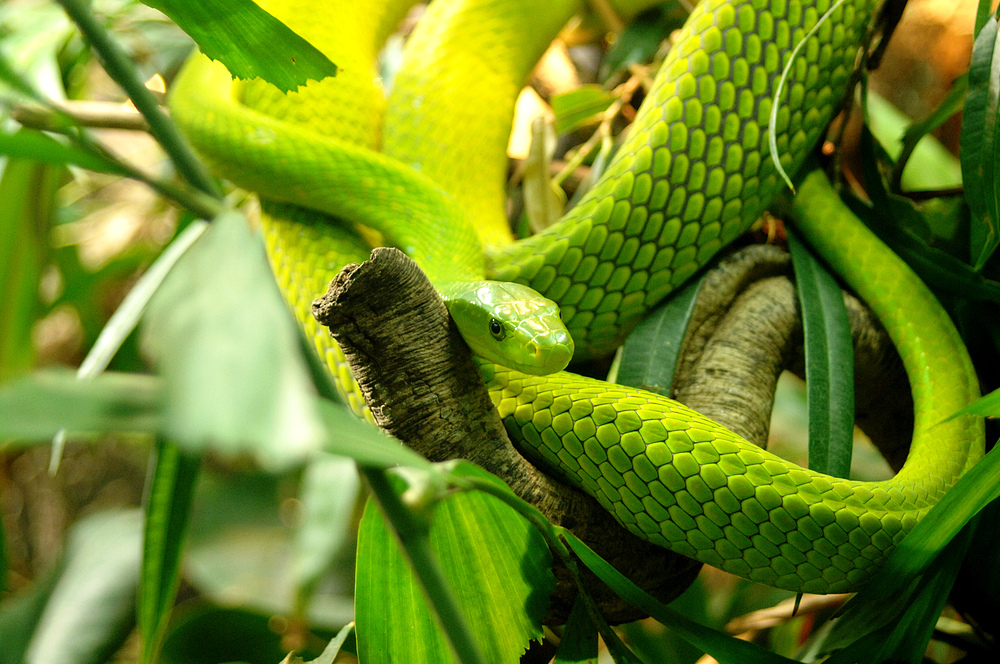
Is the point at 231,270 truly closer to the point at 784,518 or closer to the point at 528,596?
the point at 528,596

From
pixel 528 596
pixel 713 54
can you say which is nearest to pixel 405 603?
pixel 528 596

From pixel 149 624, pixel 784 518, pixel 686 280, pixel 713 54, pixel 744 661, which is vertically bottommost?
pixel 149 624

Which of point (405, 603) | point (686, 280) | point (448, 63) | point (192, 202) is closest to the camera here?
point (192, 202)

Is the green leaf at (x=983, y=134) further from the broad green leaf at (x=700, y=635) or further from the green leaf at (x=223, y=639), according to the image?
the green leaf at (x=223, y=639)

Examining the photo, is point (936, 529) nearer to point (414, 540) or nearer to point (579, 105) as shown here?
point (414, 540)

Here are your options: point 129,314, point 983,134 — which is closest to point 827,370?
point 983,134

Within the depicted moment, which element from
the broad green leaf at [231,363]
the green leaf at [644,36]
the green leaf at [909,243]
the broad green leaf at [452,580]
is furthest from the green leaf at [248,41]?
the green leaf at [644,36]

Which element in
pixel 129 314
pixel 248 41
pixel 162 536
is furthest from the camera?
pixel 129 314
